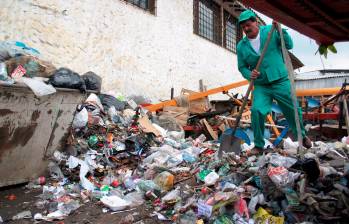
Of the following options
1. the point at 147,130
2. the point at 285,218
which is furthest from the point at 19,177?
the point at 285,218

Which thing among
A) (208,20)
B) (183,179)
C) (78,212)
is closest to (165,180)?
(183,179)

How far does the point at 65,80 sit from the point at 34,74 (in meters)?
0.43

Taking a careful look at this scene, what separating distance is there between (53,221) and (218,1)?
38.7 ft

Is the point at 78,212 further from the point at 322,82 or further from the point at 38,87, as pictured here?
the point at 322,82

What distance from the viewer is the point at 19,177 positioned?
A: 3695 millimetres

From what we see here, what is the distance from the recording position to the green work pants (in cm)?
379

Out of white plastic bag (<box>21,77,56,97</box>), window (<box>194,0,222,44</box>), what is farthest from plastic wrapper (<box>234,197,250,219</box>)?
window (<box>194,0,222,44</box>)

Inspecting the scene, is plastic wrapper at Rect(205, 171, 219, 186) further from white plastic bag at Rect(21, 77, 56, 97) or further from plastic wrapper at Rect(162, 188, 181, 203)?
white plastic bag at Rect(21, 77, 56, 97)

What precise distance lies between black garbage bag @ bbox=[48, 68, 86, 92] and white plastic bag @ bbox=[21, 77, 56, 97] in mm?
178

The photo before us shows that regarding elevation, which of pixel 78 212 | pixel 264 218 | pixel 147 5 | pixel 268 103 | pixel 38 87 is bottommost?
pixel 78 212

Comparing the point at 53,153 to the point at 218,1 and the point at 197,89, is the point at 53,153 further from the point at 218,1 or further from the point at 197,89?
the point at 218,1

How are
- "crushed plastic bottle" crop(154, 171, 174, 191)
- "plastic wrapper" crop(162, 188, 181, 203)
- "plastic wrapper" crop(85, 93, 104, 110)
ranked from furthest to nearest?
"plastic wrapper" crop(85, 93, 104, 110) < "crushed plastic bottle" crop(154, 171, 174, 191) < "plastic wrapper" crop(162, 188, 181, 203)

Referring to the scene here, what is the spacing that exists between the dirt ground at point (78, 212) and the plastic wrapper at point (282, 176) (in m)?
1.06

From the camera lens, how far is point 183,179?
3.68 metres
